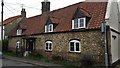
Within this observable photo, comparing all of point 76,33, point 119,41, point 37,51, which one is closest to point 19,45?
point 37,51

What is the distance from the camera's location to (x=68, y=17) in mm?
25656

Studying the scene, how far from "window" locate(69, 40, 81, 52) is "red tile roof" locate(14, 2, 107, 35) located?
164 cm

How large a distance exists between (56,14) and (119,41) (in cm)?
1023

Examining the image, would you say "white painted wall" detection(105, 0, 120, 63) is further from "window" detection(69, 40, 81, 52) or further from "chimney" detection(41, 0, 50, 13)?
"chimney" detection(41, 0, 50, 13)

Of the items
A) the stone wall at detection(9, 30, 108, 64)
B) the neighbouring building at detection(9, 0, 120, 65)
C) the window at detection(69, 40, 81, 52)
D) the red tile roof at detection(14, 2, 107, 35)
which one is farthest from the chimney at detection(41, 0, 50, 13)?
the window at detection(69, 40, 81, 52)

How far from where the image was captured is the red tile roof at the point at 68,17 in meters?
20.7

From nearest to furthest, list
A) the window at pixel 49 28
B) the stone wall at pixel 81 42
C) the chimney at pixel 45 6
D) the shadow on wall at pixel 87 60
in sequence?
the stone wall at pixel 81 42 < the shadow on wall at pixel 87 60 < the window at pixel 49 28 < the chimney at pixel 45 6

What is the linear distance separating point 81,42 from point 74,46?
1228 mm

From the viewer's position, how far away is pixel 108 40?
62.1 feet

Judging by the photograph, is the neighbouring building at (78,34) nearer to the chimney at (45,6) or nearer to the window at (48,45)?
the window at (48,45)

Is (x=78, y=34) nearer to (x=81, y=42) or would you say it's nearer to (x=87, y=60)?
(x=81, y=42)

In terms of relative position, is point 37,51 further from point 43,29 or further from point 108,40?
point 108,40

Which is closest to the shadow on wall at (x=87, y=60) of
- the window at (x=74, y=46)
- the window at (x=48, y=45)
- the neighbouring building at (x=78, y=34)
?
the neighbouring building at (x=78, y=34)

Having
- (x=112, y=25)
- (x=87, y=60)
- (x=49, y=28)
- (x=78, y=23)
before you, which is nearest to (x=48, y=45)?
(x=49, y=28)
